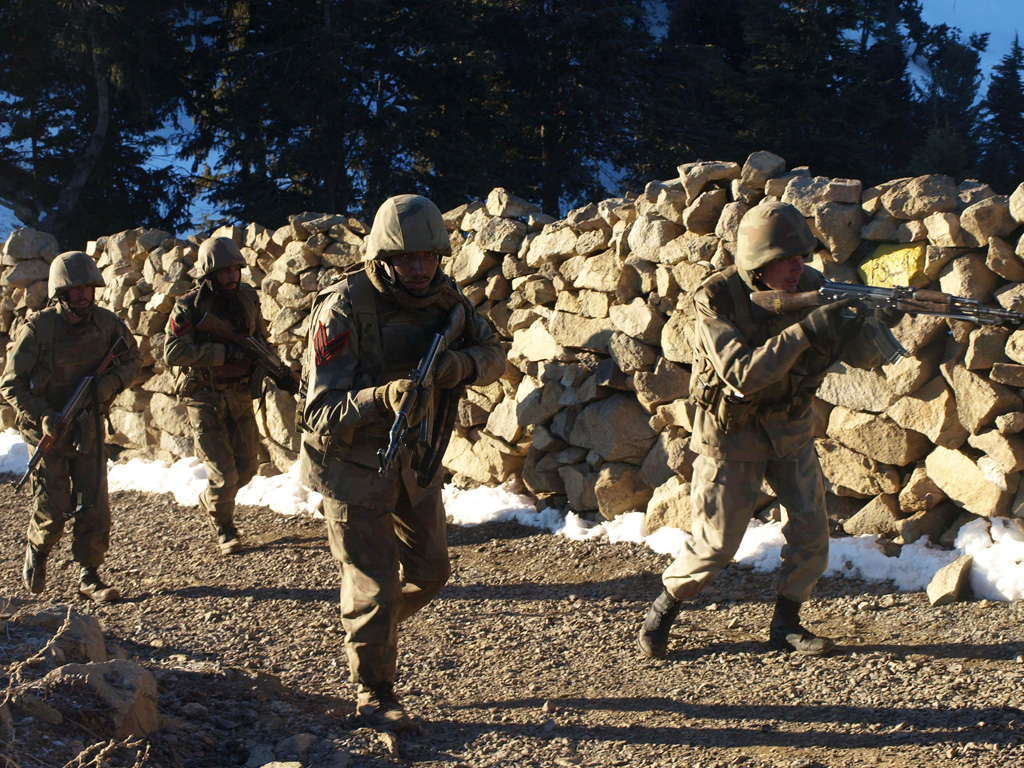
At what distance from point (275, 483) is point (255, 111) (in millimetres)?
8077

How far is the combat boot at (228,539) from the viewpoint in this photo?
5969 millimetres

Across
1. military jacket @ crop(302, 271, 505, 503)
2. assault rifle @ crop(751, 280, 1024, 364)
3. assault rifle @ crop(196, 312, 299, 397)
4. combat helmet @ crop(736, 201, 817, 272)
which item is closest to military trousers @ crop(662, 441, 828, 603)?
assault rifle @ crop(751, 280, 1024, 364)

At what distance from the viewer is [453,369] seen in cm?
326

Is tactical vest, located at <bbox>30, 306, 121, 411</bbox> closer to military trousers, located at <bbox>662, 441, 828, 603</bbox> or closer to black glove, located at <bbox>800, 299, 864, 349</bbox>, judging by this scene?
military trousers, located at <bbox>662, 441, 828, 603</bbox>

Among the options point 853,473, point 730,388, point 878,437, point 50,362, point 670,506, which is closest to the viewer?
point 730,388

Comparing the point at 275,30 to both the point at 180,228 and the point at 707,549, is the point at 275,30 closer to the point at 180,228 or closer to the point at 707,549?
the point at 180,228

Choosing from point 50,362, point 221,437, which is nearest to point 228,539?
point 221,437

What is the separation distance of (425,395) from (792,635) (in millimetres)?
1935

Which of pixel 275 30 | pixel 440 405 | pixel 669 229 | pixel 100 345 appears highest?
pixel 275 30

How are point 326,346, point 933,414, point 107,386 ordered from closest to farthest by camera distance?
point 326,346, point 933,414, point 107,386

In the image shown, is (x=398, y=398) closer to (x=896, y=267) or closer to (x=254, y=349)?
(x=896, y=267)

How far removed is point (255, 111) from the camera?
44.4ft

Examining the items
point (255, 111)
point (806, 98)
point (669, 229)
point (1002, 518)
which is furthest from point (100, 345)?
point (806, 98)

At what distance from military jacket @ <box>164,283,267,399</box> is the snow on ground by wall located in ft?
4.30
